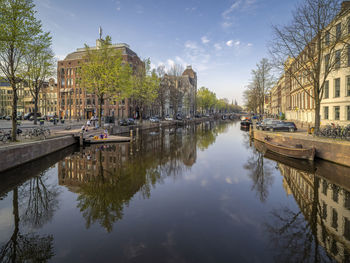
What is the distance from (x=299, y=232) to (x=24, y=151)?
1794 centimetres

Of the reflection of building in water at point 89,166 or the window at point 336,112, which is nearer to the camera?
the reflection of building in water at point 89,166

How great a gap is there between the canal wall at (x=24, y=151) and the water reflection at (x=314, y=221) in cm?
1588

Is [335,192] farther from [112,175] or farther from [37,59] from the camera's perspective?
[37,59]

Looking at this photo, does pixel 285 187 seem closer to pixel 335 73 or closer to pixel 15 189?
pixel 15 189

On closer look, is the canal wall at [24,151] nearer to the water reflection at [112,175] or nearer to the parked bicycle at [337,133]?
the water reflection at [112,175]

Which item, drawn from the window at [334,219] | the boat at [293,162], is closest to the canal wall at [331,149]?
the boat at [293,162]

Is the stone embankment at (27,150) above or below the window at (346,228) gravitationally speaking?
above

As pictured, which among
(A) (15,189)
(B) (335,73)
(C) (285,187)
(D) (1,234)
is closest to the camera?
(D) (1,234)

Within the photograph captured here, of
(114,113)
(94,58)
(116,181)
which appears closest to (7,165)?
(116,181)

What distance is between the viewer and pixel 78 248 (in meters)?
6.12

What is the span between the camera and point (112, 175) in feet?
43.9

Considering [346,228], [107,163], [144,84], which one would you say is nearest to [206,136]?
[144,84]

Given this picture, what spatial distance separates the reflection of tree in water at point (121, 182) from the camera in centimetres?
848

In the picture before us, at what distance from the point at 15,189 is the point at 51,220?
4.84 m
